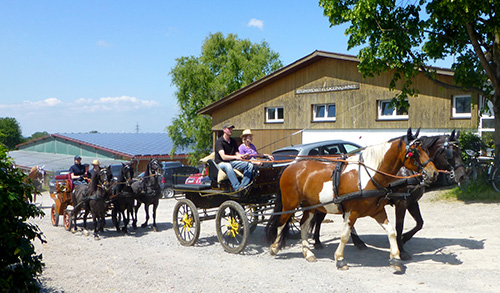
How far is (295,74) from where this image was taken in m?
23.5

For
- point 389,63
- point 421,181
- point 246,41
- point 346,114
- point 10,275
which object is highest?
point 246,41

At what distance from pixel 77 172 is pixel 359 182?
9.83 m

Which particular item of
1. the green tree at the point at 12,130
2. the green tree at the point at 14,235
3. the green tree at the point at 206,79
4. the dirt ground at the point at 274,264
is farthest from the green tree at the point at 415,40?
the green tree at the point at 12,130

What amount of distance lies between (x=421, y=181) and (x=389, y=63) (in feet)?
27.7

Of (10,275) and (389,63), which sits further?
(389,63)

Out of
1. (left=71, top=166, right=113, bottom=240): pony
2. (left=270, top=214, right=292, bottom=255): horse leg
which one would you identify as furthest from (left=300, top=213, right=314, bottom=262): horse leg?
(left=71, top=166, right=113, bottom=240): pony

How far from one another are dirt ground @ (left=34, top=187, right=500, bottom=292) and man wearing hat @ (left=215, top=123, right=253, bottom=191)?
1469 millimetres

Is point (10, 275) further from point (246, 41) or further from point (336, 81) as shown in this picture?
point (246, 41)

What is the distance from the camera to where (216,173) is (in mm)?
9438

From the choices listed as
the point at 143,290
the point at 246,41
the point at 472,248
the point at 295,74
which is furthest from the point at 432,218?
the point at 246,41

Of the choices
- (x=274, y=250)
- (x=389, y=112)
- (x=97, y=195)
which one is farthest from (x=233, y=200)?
(x=389, y=112)

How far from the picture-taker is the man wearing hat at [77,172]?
13.9 m

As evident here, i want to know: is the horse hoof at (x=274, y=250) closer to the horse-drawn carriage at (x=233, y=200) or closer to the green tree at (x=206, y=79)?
the horse-drawn carriage at (x=233, y=200)

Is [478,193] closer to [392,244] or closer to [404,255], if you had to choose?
[404,255]
